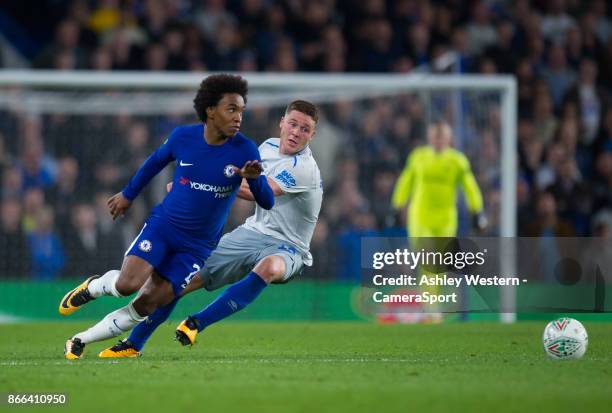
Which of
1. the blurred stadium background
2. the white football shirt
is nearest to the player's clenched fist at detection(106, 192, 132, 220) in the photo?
the white football shirt

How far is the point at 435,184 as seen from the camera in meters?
13.7

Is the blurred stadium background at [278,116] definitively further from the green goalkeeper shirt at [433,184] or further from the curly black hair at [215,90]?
the curly black hair at [215,90]

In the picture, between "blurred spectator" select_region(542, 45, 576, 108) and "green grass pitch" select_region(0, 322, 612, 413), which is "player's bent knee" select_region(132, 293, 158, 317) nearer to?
"green grass pitch" select_region(0, 322, 612, 413)

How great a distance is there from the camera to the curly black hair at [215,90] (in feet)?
26.8

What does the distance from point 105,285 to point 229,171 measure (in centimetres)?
111

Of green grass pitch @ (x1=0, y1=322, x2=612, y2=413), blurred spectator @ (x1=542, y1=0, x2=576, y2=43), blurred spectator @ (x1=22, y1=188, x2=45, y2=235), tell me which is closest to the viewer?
green grass pitch @ (x1=0, y1=322, x2=612, y2=413)

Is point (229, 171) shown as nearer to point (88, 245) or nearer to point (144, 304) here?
A: point (144, 304)

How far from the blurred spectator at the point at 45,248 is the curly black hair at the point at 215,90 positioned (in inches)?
236

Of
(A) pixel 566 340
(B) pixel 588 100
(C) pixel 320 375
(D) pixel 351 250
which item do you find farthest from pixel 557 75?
(C) pixel 320 375

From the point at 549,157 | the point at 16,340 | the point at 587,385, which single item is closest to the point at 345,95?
the point at 549,157

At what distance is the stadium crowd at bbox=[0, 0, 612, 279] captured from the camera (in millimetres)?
14094

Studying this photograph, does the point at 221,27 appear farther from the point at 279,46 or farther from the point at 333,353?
the point at 333,353

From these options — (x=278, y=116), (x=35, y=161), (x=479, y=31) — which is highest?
(x=479, y=31)

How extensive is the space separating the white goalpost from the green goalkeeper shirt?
742mm
